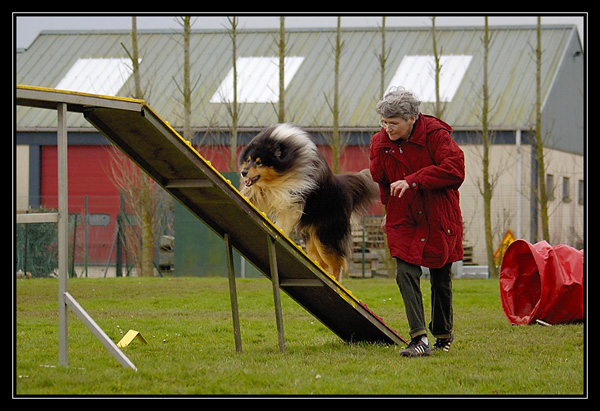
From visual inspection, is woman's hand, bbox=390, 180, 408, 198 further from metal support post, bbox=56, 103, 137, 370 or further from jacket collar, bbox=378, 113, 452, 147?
metal support post, bbox=56, 103, 137, 370

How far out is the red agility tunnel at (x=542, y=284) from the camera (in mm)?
7227

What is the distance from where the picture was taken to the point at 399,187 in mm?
5105

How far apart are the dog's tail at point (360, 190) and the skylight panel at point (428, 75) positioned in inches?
482

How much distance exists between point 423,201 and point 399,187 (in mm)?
319

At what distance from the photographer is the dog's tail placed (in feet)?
29.9

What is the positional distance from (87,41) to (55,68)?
5.26 feet

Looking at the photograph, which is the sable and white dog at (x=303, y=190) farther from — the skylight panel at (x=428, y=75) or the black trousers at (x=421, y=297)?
the skylight panel at (x=428, y=75)

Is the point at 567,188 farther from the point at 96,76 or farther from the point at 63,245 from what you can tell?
the point at 63,245

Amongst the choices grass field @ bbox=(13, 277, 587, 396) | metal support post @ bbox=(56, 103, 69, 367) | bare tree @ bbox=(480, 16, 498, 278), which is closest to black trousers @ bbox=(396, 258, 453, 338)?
grass field @ bbox=(13, 277, 587, 396)

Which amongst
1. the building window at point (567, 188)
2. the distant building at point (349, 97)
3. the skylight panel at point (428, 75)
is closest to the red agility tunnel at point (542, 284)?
the distant building at point (349, 97)

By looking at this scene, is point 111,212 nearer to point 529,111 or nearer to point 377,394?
point 529,111

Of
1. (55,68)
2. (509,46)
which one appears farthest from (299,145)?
(55,68)

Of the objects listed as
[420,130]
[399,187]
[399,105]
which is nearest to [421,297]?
[399,187]

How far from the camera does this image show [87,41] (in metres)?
25.4
